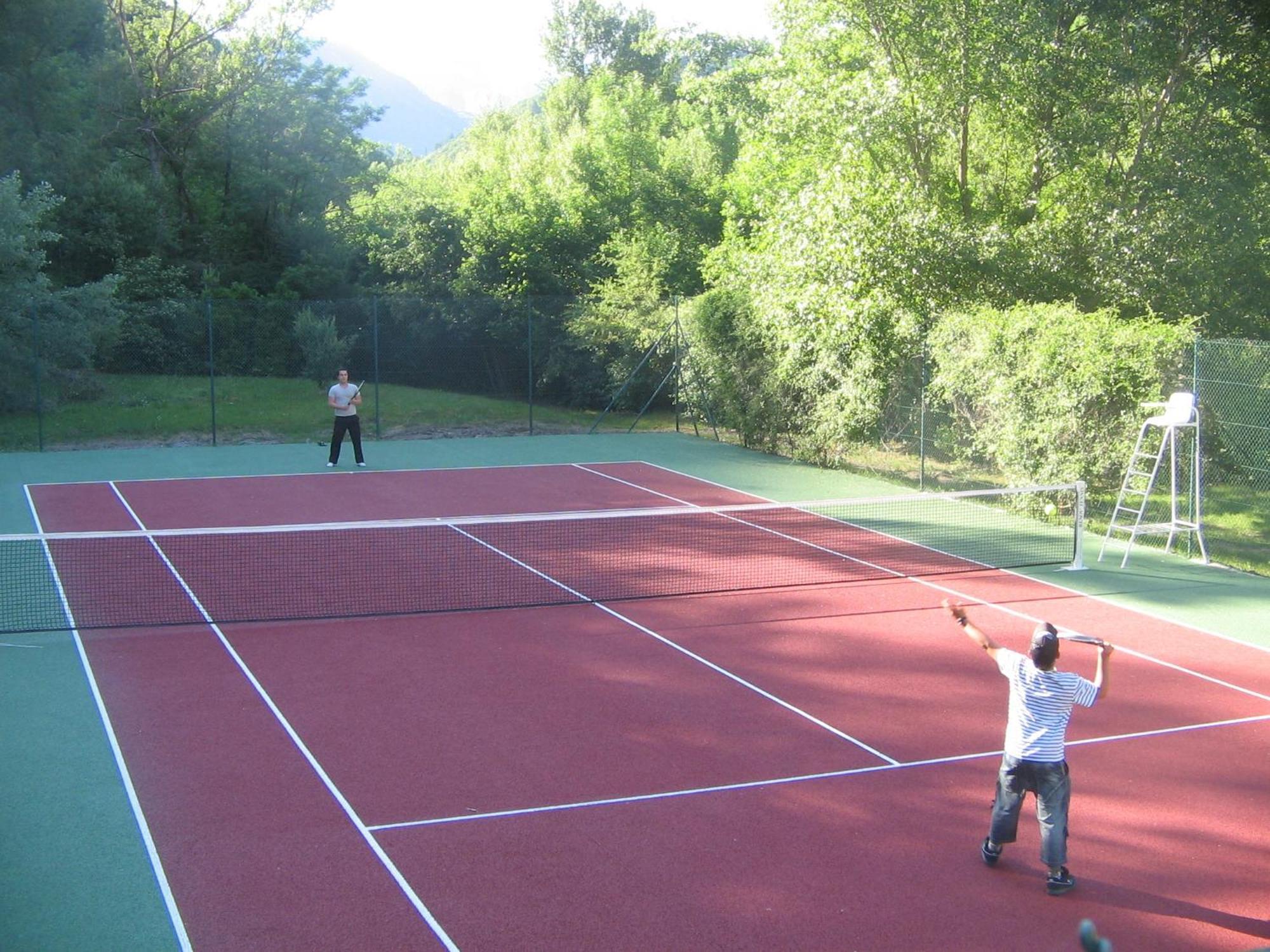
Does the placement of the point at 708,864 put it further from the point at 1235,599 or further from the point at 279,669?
the point at 1235,599

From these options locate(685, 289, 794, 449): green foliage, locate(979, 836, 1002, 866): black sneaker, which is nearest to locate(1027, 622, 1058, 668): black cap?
locate(979, 836, 1002, 866): black sneaker

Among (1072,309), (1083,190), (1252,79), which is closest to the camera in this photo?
(1072,309)

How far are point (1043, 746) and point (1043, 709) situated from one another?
0.20 m

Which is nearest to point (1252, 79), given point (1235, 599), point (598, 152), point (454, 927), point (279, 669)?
point (1235, 599)

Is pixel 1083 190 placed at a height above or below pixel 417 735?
above

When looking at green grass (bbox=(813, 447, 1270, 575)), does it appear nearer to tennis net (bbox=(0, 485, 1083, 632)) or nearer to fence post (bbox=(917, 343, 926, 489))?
fence post (bbox=(917, 343, 926, 489))

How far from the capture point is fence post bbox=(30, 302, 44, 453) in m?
24.1

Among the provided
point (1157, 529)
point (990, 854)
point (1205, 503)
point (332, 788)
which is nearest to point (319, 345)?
point (1205, 503)

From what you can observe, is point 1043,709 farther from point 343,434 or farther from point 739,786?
point 343,434

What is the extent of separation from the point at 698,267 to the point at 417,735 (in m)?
27.7

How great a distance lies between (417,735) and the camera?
8.93m

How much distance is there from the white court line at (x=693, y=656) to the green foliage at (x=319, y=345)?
1627 cm

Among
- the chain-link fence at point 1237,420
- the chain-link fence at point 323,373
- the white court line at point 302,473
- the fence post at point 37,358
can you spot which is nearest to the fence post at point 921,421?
the chain-link fence at point 1237,420

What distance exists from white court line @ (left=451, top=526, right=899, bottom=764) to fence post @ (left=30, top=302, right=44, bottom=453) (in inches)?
507
